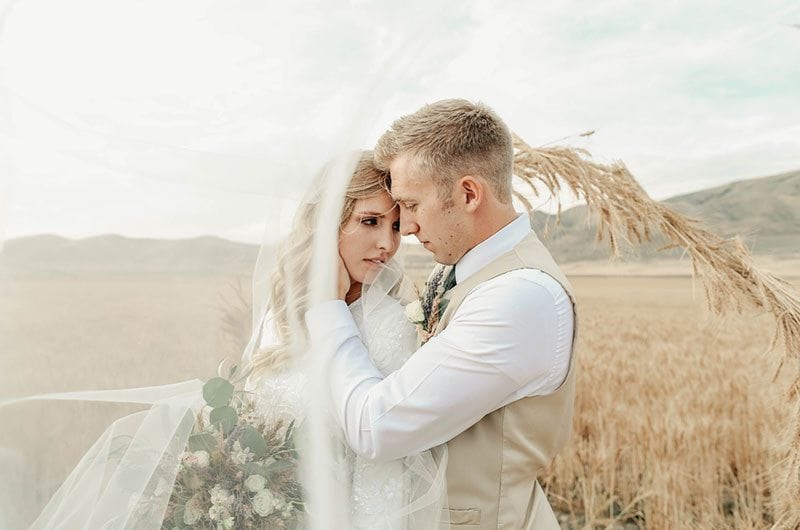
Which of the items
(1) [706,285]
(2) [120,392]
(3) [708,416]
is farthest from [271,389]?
(3) [708,416]

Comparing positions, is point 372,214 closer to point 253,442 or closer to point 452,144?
point 452,144

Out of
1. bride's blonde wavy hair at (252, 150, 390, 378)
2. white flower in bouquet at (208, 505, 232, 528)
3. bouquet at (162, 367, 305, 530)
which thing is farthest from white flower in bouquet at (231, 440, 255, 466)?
bride's blonde wavy hair at (252, 150, 390, 378)

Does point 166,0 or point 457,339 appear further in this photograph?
point 166,0

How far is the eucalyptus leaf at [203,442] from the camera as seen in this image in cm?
186

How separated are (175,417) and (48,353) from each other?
16.2 inches

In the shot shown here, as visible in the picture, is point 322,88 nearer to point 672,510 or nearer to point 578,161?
point 578,161

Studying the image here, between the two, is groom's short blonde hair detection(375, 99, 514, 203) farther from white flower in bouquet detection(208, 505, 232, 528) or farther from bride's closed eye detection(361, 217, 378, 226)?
white flower in bouquet detection(208, 505, 232, 528)

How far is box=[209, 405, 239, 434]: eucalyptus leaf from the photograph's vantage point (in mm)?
1880

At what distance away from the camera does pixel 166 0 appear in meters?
2.08

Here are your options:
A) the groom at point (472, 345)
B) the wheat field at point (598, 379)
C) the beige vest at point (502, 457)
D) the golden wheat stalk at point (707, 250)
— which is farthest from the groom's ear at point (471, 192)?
the golden wheat stalk at point (707, 250)

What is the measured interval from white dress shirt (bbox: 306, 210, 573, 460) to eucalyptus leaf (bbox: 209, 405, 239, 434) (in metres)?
0.27

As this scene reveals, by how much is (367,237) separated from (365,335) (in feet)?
0.95

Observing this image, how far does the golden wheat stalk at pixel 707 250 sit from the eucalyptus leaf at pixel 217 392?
61.1 inches

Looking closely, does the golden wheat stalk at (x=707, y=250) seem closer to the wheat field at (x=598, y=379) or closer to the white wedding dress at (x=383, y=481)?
the wheat field at (x=598, y=379)
